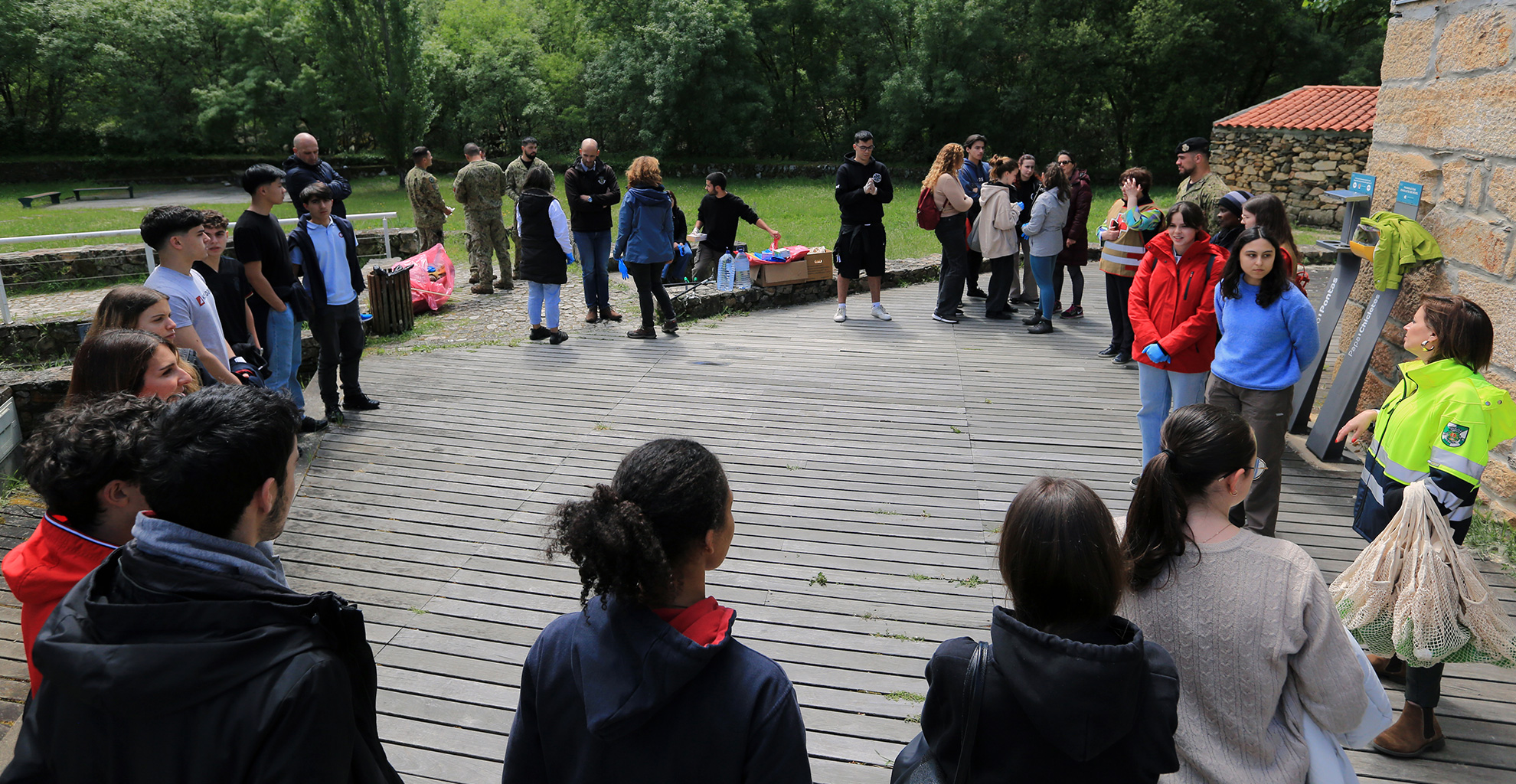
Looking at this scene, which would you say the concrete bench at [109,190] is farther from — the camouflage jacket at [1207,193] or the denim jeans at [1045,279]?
the camouflage jacket at [1207,193]

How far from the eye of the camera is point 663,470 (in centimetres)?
167

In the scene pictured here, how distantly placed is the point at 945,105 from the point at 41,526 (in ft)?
101

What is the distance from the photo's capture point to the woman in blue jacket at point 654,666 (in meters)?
1.57

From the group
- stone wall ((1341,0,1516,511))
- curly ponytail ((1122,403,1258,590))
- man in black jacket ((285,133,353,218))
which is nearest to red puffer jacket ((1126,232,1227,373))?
stone wall ((1341,0,1516,511))

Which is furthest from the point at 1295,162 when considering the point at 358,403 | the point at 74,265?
the point at 74,265

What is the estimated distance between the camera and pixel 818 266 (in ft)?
33.1

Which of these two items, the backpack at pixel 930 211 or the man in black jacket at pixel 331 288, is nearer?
the man in black jacket at pixel 331 288

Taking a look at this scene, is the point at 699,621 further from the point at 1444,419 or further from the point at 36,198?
the point at 36,198

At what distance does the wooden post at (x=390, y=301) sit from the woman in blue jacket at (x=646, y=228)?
2.30m

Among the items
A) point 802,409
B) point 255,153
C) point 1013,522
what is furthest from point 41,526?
point 255,153

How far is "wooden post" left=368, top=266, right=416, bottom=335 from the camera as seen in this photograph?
8.63 m

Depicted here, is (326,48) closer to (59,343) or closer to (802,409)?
(59,343)

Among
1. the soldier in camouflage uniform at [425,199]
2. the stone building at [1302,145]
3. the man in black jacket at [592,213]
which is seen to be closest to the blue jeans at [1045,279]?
the man in black jacket at [592,213]

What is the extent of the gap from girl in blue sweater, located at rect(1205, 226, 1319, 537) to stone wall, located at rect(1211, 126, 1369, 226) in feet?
62.5
